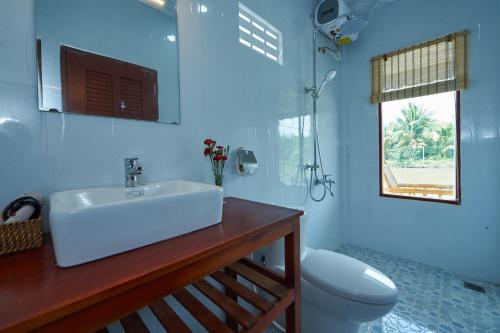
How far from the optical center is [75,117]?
0.81 meters

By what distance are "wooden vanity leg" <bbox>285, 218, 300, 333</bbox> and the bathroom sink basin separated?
0.33m

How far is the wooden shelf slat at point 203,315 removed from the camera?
76 cm

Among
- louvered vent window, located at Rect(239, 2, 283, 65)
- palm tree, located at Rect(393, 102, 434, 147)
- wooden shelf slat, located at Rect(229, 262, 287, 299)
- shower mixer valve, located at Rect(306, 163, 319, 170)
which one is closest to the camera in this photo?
wooden shelf slat, located at Rect(229, 262, 287, 299)

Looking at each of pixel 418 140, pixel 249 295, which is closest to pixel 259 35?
pixel 249 295

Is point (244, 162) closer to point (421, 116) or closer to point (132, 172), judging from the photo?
point (132, 172)

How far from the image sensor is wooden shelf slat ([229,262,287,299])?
0.86m

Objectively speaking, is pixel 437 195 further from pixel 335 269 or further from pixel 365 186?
pixel 335 269

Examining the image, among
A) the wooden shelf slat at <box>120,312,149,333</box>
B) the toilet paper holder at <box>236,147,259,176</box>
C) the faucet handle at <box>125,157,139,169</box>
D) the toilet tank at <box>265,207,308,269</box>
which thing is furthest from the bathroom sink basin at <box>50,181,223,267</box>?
the toilet tank at <box>265,207,308,269</box>

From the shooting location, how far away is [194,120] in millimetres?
1147

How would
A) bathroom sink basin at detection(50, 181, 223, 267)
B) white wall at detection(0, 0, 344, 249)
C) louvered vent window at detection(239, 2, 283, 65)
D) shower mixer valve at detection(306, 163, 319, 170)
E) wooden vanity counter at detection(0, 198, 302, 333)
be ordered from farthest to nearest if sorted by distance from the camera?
shower mixer valve at detection(306, 163, 319, 170) → louvered vent window at detection(239, 2, 283, 65) → white wall at detection(0, 0, 344, 249) → bathroom sink basin at detection(50, 181, 223, 267) → wooden vanity counter at detection(0, 198, 302, 333)

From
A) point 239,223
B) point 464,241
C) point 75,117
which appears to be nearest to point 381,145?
point 464,241

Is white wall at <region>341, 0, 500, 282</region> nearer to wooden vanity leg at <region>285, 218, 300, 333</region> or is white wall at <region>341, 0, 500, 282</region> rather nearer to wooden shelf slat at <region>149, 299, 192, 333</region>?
wooden vanity leg at <region>285, 218, 300, 333</region>

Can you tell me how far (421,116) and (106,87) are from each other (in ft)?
8.26

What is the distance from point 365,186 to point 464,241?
2.86 ft
